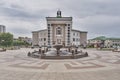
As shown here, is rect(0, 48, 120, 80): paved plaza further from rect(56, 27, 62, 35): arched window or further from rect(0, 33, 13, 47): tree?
rect(0, 33, 13, 47): tree

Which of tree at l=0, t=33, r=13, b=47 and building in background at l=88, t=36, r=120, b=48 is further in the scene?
tree at l=0, t=33, r=13, b=47

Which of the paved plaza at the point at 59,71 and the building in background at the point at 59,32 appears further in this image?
the building in background at the point at 59,32

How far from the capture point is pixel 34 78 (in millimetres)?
9789

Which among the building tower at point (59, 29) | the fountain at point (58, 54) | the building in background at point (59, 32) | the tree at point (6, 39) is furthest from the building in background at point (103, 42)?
the fountain at point (58, 54)

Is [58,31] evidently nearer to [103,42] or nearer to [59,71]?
[103,42]

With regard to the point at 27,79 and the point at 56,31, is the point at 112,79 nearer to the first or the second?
the point at 27,79

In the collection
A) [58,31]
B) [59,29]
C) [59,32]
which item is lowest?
[59,32]

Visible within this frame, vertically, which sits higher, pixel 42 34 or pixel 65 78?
pixel 42 34

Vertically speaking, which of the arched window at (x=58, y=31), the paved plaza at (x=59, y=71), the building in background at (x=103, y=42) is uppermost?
the arched window at (x=58, y=31)

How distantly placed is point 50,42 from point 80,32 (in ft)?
61.8

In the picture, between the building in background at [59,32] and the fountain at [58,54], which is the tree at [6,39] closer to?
the building in background at [59,32]

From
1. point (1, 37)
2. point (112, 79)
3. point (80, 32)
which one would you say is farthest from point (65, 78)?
point (1, 37)

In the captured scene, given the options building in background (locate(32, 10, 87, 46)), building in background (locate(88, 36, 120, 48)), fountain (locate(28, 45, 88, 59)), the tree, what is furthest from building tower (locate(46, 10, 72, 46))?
fountain (locate(28, 45, 88, 59))

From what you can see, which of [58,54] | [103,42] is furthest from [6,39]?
[58,54]
